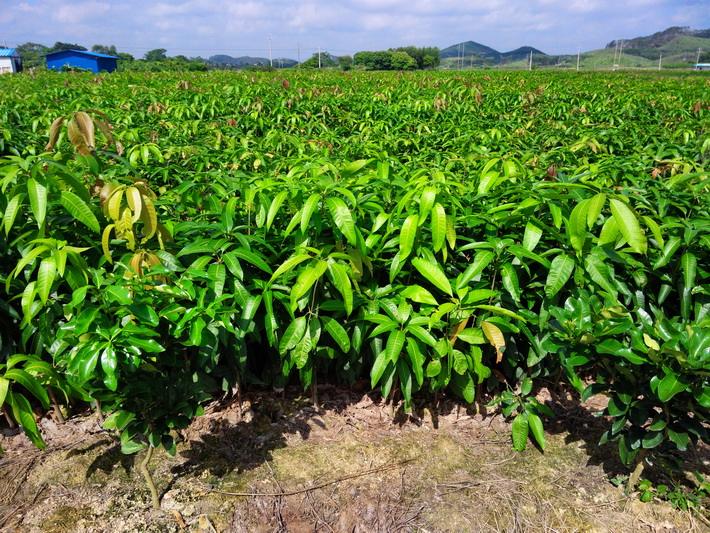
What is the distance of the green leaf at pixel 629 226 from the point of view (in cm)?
145

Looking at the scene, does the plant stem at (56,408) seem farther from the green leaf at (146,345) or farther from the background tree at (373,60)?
the background tree at (373,60)

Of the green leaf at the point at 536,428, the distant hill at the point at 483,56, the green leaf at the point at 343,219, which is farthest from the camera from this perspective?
the distant hill at the point at 483,56

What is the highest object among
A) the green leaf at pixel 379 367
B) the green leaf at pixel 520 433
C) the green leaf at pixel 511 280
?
the green leaf at pixel 511 280

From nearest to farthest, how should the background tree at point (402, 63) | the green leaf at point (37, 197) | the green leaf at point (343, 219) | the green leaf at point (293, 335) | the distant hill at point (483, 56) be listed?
the green leaf at point (37, 197)
the green leaf at point (343, 219)
the green leaf at point (293, 335)
the background tree at point (402, 63)
the distant hill at point (483, 56)

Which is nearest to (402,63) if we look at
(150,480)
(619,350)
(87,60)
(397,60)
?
(397,60)

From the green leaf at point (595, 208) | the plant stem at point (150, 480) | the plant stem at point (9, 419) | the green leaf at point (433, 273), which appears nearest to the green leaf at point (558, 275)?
the green leaf at point (595, 208)

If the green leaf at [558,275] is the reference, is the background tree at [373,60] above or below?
above

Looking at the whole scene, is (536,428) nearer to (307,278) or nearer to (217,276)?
A: (307,278)

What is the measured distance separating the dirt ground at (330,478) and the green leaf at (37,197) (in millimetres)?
938

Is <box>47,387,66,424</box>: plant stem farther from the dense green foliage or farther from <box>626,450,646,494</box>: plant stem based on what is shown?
the dense green foliage

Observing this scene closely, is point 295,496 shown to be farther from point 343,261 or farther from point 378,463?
point 343,261

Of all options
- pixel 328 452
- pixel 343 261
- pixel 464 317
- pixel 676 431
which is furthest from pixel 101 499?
pixel 676 431

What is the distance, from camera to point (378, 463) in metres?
1.82

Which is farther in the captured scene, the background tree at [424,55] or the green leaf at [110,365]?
the background tree at [424,55]
